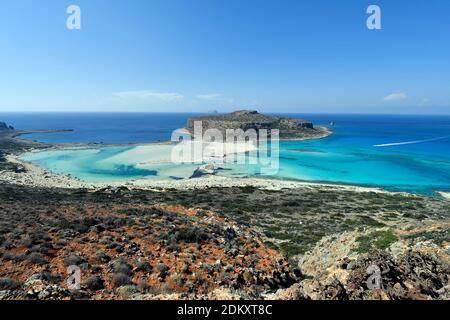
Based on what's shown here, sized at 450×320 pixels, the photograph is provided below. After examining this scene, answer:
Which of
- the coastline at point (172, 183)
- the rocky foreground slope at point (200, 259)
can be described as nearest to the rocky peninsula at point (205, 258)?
the rocky foreground slope at point (200, 259)

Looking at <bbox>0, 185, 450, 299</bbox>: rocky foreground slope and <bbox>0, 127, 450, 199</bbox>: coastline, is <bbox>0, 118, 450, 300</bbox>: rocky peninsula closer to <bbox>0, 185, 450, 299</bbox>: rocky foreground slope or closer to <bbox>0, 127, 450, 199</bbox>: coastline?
<bbox>0, 185, 450, 299</bbox>: rocky foreground slope

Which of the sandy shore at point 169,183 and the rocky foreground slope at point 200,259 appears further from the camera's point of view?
the sandy shore at point 169,183

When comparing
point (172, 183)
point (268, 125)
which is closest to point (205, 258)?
point (172, 183)

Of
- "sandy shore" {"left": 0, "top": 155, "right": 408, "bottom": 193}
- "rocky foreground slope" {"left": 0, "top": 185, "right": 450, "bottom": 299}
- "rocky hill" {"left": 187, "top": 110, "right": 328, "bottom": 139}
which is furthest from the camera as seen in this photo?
"rocky hill" {"left": 187, "top": 110, "right": 328, "bottom": 139}

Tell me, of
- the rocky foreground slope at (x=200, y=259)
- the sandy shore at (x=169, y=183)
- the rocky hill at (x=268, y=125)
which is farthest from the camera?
the rocky hill at (x=268, y=125)

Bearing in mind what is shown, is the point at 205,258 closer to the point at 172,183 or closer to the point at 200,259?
the point at 200,259

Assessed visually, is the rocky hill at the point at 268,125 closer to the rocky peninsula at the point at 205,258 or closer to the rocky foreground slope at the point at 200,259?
the rocky peninsula at the point at 205,258

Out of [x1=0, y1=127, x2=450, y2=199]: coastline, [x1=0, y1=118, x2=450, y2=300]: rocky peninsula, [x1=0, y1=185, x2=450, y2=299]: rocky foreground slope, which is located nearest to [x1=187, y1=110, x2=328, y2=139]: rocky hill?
[x1=0, y1=127, x2=450, y2=199]: coastline
